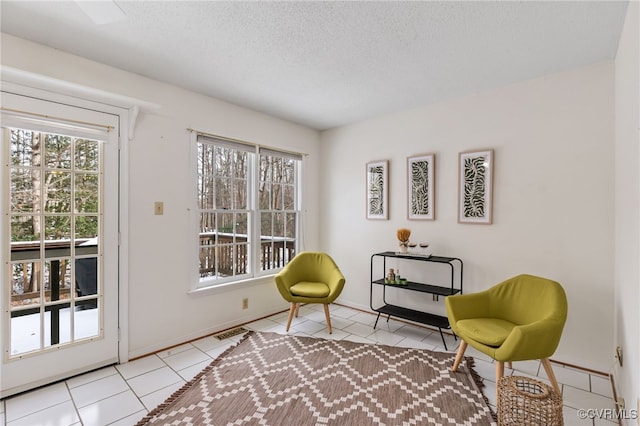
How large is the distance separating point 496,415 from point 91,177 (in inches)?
138

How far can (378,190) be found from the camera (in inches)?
154

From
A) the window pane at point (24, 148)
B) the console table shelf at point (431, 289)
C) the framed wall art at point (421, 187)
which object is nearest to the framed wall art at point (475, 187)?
the framed wall art at point (421, 187)

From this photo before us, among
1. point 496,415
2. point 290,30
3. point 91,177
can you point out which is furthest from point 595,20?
point 91,177

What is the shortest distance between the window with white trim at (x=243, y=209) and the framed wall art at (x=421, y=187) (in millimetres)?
1570

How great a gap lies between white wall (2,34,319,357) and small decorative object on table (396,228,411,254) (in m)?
2.01

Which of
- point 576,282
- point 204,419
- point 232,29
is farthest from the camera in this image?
point 576,282

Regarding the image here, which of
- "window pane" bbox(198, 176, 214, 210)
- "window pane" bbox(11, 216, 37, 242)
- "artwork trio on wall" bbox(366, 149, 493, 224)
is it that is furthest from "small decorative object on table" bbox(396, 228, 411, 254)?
"window pane" bbox(11, 216, 37, 242)

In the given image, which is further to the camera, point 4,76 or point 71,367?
point 71,367

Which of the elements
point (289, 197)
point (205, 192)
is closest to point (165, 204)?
point (205, 192)

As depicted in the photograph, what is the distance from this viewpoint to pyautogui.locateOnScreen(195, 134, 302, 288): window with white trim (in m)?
3.33

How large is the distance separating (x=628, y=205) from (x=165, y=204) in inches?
139

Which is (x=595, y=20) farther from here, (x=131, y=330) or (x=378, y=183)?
(x=131, y=330)

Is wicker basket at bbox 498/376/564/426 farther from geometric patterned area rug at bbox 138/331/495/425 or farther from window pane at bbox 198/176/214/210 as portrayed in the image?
window pane at bbox 198/176/214/210

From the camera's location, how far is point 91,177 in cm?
254
